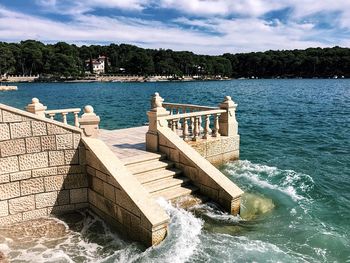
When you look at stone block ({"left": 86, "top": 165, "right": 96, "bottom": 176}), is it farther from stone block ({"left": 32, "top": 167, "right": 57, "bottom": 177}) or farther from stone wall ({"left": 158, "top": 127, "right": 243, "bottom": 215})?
stone wall ({"left": 158, "top": 127, "right": 243, "bottom": 215})

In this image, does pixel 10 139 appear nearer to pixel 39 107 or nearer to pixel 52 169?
pixel 52 169

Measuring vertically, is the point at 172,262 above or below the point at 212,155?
below

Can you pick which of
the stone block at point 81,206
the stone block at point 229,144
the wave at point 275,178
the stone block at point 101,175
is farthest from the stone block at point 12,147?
the stone block at point 229,144

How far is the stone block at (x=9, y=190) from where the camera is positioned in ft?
25.5

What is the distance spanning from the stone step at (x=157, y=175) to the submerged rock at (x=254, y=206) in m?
2.07

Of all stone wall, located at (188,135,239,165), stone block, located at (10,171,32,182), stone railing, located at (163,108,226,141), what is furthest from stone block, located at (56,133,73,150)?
stone wall, located at (188,135,239,165)

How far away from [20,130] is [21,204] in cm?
182

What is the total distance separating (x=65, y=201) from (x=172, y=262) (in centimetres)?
356

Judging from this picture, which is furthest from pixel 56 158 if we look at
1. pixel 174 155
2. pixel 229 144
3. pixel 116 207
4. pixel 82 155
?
pixel 229 144

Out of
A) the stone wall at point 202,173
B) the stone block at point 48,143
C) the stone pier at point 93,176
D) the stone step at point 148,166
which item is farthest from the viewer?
the stone step at point 148,166

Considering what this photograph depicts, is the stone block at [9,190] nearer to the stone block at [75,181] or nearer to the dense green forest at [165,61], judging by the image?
the stone block at [75,181]

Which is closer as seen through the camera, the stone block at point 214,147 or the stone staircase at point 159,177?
the stone staircase at point 159,177

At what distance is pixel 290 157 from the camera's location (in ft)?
49.6

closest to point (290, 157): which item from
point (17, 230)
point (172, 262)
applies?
point (172, 262)
